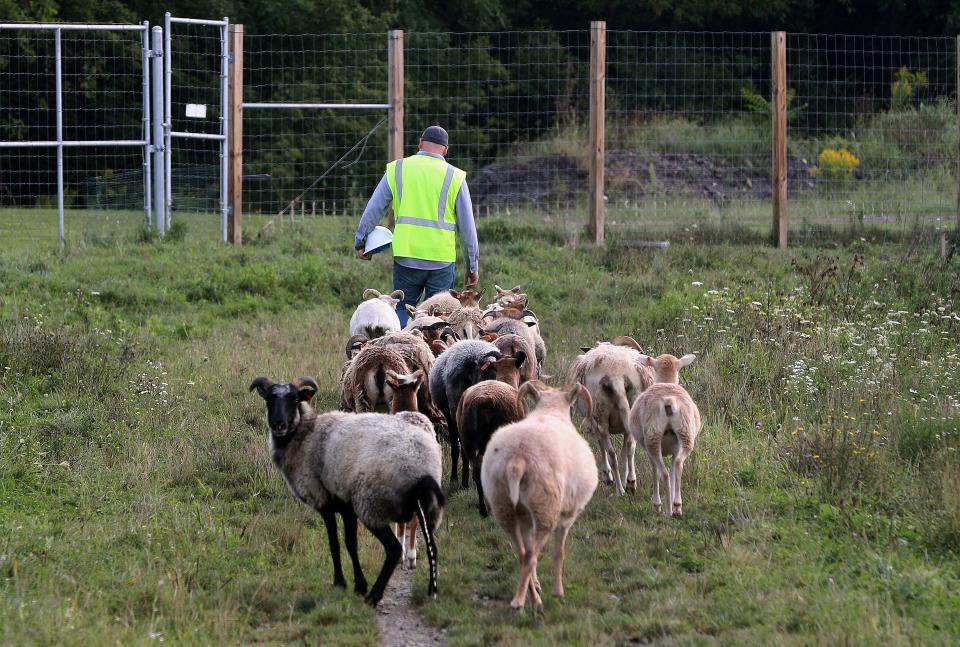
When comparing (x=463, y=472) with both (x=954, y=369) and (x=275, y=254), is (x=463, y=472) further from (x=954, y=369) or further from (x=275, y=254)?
(x=275, y=254)

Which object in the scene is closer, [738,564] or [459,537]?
[738,564]

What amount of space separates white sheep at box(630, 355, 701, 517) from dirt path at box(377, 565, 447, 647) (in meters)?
1.82

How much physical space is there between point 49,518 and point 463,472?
2.97 m

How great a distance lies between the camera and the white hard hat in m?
11.7

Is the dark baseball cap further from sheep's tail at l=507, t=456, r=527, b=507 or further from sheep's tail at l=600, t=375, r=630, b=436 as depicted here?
sheep's tail at l=507, t=456, r=527, b=507

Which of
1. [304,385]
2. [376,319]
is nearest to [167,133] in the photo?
[376,319]

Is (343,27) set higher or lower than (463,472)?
higher

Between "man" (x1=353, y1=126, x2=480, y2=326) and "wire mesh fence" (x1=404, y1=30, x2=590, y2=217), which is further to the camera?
"wire mesh fence" (x1=404, y1=30, x2=590, y2=217)

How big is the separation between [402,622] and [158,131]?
11.5m

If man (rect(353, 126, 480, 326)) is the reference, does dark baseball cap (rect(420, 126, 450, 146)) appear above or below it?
above

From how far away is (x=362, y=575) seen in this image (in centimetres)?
715

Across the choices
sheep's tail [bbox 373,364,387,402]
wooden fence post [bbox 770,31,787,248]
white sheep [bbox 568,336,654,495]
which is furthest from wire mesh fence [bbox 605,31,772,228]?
sheep's tail [bbox 373,364,387,402]

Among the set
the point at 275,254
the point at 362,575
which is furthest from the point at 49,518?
the point at 275,254

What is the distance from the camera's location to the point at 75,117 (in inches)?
973
